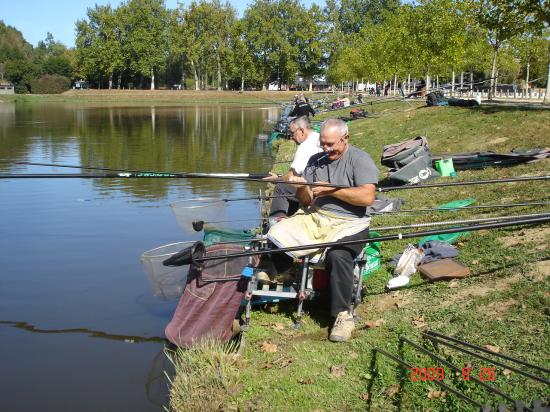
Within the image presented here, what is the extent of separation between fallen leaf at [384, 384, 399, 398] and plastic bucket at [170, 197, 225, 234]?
325 cm

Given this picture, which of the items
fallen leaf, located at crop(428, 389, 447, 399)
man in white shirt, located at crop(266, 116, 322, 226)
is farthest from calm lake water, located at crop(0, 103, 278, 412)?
fallen leaf, located at crop(428, 389, 447, 399)

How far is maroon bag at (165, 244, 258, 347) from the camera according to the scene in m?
5.87

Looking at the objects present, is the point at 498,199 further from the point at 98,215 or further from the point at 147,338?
the point at 98,215

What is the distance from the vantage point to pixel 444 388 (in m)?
4.28

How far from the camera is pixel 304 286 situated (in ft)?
18.4

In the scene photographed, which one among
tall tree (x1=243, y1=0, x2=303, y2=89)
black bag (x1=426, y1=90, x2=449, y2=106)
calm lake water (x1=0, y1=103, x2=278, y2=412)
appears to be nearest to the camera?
calm lake water (x1=0, y1=103, x2=278, y2=412)

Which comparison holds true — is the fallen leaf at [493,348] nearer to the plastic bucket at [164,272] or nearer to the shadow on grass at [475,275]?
the shadow on grass at [475,275]

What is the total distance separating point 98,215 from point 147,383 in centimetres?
727

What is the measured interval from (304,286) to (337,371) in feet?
3.09

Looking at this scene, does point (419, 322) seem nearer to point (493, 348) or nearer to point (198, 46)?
point (493, 348)

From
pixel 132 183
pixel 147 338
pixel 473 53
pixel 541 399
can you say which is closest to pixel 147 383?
pixel 147 338

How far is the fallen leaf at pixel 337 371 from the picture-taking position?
4859 millimetres

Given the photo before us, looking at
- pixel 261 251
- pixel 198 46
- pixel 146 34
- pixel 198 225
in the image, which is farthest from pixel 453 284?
pixel 146 34

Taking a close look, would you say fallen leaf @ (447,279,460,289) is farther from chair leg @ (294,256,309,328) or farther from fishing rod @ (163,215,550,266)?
chair leg @ (294,256,309,328)
